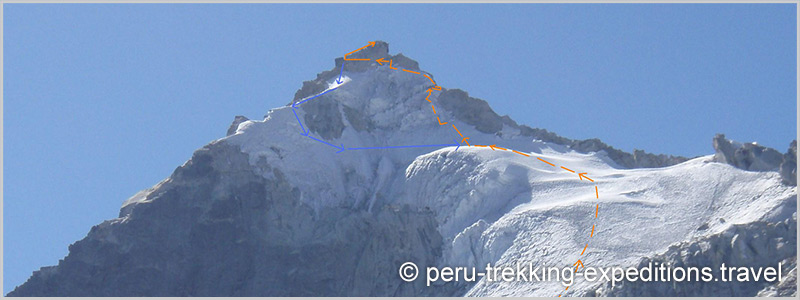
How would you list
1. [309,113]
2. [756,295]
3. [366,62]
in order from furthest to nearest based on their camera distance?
1. [366,62]
2. [309,113]
3. [756,295]

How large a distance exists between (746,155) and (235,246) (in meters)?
36.4

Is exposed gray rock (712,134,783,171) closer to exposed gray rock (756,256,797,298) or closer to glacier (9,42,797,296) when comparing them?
glacier (9,42,797,296)

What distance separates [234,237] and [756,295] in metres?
39.6

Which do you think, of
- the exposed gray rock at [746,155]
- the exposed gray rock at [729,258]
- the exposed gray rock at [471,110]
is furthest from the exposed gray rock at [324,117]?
the exposed gray rock at [729,258]

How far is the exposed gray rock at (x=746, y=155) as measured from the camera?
12281cm

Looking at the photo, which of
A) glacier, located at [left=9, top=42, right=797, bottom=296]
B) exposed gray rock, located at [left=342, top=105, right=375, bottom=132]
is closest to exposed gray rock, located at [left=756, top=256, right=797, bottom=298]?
glacier, located at [left=9, top=42, right=797, bottom=296]

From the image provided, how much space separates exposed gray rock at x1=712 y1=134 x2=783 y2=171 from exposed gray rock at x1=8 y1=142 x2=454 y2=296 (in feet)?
68.1

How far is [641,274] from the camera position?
112 metres

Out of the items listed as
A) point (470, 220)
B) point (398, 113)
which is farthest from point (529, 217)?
point (398, 113)

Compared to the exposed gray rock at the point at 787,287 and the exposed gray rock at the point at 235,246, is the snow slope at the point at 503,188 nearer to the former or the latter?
the exposed gray rock at the point at 235,246

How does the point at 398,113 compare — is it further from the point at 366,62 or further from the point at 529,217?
the point at 529,217

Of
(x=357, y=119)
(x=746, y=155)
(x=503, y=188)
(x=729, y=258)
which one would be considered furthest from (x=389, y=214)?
(x=729, y=258)

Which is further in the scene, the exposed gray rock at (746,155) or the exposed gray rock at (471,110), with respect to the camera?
the exposed gray rock at (471,110)

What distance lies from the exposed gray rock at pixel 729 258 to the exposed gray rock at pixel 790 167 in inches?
257
